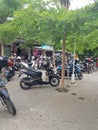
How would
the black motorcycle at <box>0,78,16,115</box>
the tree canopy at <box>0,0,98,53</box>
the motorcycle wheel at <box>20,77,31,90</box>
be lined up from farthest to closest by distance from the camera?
the motorcycle wheel at <box>20,77,31,90</box>
the tree canopy at <box>0,0,98,53</box>
the black motorcycle at <box>0,78,16,115</box>

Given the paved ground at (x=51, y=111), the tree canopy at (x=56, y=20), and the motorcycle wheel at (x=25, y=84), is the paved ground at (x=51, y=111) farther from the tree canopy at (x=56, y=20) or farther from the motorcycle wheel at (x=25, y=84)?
the tree canopy at (x=56, y=20)

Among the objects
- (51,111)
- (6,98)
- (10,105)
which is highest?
(6,98)

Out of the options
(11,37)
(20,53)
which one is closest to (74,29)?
(11,37)

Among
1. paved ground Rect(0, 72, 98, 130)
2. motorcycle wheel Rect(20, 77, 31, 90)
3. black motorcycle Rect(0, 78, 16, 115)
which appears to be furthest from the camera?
motorcycle wheel Rect(20, 77, 31, 90)

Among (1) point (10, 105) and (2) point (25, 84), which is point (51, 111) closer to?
(1) point (10, 105)

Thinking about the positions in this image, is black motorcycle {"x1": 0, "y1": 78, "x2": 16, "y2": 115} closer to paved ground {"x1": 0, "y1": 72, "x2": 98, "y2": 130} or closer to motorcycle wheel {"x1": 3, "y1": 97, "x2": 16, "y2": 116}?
motorcycle wheel {"x1": 3, "y1": 97, "x2": 16, "y2": 116}

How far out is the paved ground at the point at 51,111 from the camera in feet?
14.1

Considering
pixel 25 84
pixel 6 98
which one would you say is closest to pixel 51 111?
pixel 6 98

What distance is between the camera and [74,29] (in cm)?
607

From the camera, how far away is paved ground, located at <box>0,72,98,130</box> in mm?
4285

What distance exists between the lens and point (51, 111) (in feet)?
17.1

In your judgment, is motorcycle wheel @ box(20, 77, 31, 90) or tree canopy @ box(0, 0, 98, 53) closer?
tree canopy @ box(0, 0, 98, 53)

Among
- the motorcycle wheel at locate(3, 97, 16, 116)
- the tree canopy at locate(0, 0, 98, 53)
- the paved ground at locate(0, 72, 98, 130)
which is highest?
the tree canopy at locate(0, 0, 98, 53)

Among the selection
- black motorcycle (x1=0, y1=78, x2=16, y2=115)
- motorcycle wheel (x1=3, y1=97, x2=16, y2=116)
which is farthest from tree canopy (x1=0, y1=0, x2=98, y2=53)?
motorcycle wheel (x1=3, y1=97, x2=16, y2=116)
